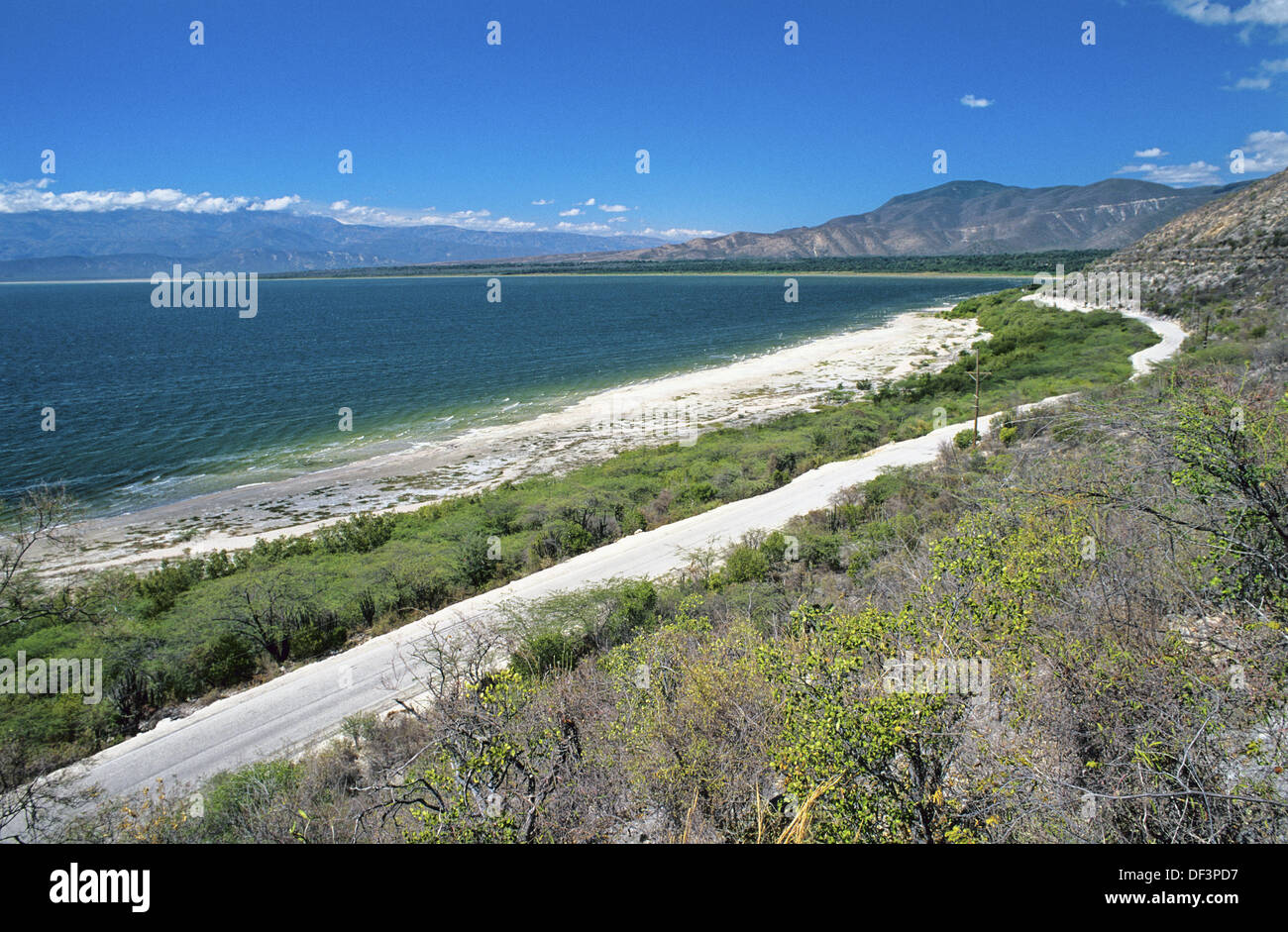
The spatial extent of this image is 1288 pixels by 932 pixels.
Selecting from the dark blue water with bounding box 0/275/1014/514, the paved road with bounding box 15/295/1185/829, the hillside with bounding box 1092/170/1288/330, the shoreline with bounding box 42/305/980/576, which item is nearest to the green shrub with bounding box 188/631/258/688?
the paved road with bounding box 15/295/1185/829

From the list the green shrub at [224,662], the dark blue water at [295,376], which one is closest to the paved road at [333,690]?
the green shrub at [224,662]

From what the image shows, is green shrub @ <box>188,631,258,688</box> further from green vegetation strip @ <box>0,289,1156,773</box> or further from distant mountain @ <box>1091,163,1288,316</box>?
distant mountain @ <box>1091,163,1288,316</box>

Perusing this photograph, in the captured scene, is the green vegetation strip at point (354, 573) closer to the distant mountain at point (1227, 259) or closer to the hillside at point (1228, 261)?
the hillside at point (1228, 261)

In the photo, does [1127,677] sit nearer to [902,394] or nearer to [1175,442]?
[1175,442]

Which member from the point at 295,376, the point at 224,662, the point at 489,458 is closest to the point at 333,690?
the point at 224,662

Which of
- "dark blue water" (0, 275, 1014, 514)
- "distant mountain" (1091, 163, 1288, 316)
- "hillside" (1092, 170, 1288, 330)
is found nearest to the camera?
"dark blue water" (0, 275, 1014, 514)

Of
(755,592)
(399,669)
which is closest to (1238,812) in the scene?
(755,592)

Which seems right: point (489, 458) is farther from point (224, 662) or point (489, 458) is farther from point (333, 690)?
point (333, 690)
